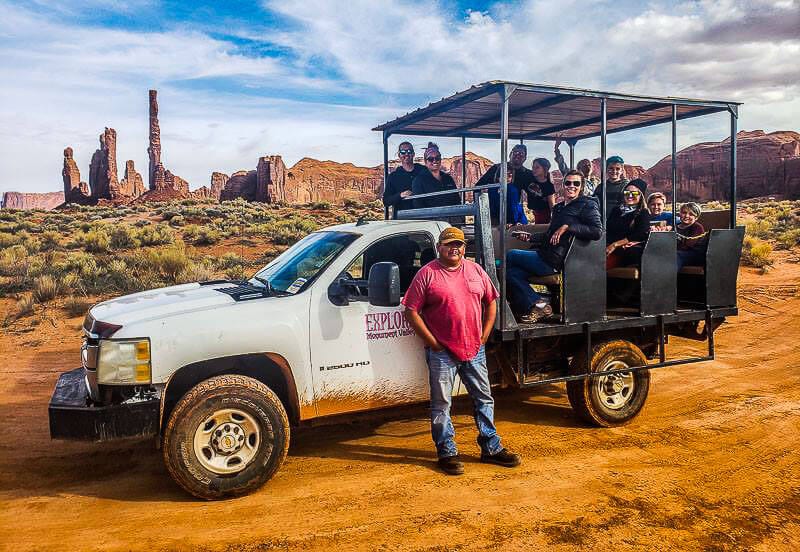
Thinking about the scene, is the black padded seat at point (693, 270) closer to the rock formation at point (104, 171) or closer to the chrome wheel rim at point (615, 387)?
the chrome wheel rim at point (615, 387)

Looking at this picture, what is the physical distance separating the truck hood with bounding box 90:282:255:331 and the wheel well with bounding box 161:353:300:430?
1.36 ft

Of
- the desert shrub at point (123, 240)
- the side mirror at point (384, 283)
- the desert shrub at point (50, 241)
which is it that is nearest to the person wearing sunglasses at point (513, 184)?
the side mirror at point (384, 283)

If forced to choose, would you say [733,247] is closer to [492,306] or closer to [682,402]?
[682,402]

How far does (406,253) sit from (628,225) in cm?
251

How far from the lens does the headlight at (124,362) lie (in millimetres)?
4324

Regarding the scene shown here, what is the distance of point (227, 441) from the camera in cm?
452

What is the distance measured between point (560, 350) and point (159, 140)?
97.2 metres

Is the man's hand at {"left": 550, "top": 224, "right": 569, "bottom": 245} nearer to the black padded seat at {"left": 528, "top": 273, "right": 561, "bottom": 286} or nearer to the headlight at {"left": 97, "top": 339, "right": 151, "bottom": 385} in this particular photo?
the black padded seat at {"left": 528, "top": 273, "right": 561, "bottom": 286}

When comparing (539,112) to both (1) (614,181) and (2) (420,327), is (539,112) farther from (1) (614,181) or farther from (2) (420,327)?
(2) (420,327)

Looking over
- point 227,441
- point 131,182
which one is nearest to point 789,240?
point 227,441

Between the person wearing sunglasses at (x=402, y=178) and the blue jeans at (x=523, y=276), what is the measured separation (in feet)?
7.14

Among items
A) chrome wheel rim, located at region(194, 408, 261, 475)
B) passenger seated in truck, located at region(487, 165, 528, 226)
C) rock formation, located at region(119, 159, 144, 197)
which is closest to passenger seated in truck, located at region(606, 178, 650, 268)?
passenger seated in truck, located at region(487, 165, 528, 226)

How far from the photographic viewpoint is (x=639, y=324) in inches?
239

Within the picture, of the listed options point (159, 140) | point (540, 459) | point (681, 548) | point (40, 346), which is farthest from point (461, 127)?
point (159, 140)
